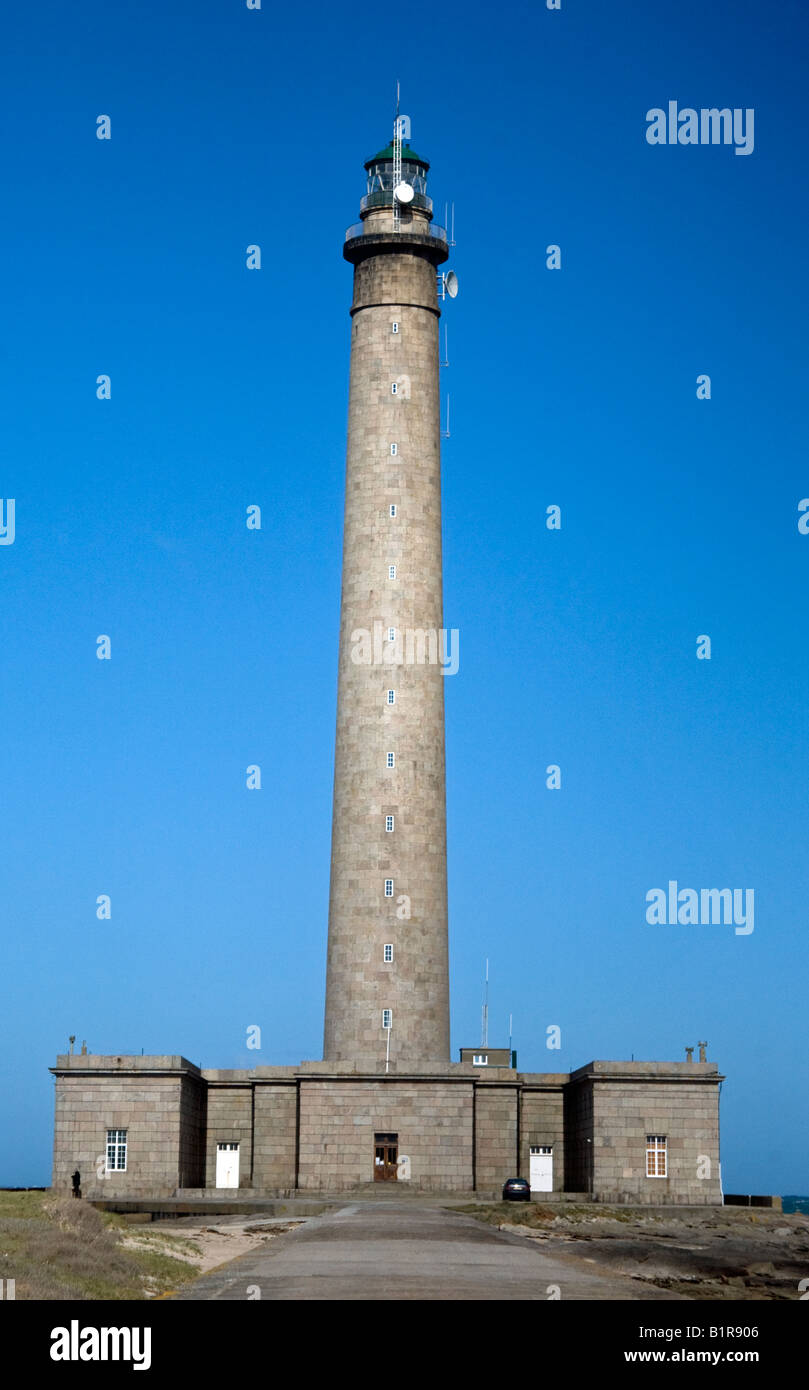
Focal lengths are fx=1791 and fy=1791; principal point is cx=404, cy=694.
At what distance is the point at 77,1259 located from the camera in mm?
23953

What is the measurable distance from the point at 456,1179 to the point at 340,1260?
1193 inches

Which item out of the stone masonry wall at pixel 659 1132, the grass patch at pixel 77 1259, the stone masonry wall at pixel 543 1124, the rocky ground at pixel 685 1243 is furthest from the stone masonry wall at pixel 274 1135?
the grass patch at pixel 77 1259

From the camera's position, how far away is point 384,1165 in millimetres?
54219

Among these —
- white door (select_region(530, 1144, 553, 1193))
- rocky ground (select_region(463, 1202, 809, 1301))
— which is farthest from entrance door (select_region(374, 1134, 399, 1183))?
rocky ground (select_region(463, 1202, 809, 1301))

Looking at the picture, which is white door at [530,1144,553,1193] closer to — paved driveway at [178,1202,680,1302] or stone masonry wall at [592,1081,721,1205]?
stone masonry wall at [592,1081,721,1205]

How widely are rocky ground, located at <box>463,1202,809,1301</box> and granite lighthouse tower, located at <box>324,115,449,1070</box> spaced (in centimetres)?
1151

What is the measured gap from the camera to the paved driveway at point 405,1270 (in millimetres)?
20484

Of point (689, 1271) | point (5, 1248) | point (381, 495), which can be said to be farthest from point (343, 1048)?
point (5, 1248)

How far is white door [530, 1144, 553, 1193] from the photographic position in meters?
58.1

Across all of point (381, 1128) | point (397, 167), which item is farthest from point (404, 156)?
point (381, 1128)

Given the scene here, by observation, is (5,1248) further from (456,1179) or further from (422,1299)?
(456,1179)

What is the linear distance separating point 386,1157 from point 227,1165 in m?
6.74

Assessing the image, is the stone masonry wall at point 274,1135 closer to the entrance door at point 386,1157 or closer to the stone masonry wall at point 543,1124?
the entrance door at point 386,1157
